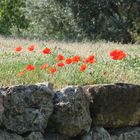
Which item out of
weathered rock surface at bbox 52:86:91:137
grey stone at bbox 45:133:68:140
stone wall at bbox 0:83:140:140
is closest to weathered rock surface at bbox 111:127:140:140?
stone wall at bbox 0:83:140:140

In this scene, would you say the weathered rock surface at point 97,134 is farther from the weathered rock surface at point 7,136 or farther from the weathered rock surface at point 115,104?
the weathered rock surface at point 7,136

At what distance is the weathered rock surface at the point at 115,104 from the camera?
4.62 metres

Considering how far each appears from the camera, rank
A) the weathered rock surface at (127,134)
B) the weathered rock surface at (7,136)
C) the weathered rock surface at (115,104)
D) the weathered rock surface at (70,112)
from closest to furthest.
Result: 1. the weathered rock surface at (7,136)
2. the weathered rock surface at (70,112)
3. the weathered rock surface at (115,104)
4. the weathered rock surface at (127,134)

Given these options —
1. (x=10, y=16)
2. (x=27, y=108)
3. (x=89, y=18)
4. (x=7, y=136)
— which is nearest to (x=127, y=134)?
(x=27, y=108)

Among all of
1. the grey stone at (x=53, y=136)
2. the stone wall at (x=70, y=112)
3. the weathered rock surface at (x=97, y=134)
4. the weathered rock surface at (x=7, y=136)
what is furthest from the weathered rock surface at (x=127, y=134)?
the weathered rock surface at (x=7, y=136)

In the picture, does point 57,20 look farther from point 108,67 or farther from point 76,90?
point 76,90

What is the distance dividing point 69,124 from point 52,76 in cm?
107

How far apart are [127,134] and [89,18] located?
13035 millimetres

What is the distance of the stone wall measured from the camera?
423cm

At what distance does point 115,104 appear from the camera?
4.71 metres

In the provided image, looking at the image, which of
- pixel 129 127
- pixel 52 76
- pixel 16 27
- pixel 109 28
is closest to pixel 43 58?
pixel 52 76

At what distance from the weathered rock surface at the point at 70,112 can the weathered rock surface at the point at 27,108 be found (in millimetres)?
80

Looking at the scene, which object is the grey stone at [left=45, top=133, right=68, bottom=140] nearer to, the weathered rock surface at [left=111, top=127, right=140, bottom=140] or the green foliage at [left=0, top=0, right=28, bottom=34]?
the weathered rock surface at [left=111, top=127, right=140, bottom=140]

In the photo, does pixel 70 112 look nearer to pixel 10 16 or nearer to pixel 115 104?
pixel 115 104
